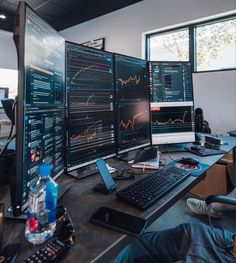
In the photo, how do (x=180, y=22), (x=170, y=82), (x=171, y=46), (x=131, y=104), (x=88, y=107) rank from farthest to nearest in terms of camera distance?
(x=171, y=46), (x=180, y=22), (x=170, y=82), (x=131, y=104), (x=88, y=107)

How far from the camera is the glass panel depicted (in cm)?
352

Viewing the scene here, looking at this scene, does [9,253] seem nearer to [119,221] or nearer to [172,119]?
[119,221]

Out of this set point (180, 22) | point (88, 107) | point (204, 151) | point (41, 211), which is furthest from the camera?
point (180, 22)

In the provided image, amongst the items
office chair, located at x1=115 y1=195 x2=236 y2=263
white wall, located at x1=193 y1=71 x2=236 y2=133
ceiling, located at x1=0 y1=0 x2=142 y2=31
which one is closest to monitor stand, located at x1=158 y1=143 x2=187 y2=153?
office chair, located at x1=115 y1=195 x2=236 y2=263

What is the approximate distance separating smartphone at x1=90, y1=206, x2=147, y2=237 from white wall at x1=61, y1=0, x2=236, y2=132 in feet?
9.04

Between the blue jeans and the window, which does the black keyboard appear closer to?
the blue jeans

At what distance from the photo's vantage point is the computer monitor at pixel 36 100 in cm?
63

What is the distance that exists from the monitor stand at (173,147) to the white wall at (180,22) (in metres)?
1.58

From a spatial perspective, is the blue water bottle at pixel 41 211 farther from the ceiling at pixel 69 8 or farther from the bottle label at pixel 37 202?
the ceiling at pixel 69 8

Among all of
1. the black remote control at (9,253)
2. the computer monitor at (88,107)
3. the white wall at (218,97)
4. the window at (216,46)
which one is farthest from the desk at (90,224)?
the window at (216,46)

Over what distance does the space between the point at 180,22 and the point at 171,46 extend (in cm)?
41

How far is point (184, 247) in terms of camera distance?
0.93 meters

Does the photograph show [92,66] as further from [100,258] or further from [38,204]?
[100,258]

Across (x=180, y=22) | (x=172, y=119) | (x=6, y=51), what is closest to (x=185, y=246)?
(x=172, y=119)
